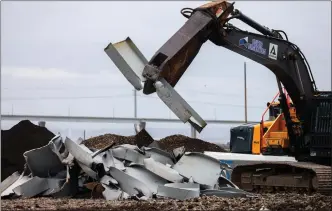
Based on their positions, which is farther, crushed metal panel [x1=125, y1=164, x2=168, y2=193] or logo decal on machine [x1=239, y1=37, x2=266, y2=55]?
logo decal on machine [x1=239, y1=37, x2=266, y2=55]

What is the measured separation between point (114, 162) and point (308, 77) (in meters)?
4.33

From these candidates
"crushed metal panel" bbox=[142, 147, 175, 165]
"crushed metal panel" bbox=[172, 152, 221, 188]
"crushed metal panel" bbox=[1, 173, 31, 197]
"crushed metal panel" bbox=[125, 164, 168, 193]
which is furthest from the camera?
"crushed metal panel" bbox=[142, 147, 175, 165]

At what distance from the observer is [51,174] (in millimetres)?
9633

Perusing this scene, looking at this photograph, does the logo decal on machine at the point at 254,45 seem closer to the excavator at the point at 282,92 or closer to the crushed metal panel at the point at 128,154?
the excavator at the point at 282,92

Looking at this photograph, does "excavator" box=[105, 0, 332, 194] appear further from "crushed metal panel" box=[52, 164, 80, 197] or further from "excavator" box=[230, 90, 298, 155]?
"crushed metal panel" box=[52, 164, 80, 197]

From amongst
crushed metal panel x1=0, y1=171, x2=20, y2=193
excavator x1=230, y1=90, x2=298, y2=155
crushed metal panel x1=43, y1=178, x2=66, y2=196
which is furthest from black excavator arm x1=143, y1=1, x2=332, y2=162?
crushed metal panel x1=0, y1=171, x2=20, y2=193

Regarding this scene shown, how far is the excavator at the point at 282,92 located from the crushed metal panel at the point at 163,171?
1358 millimetres

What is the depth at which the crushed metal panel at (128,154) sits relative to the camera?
1000 cm

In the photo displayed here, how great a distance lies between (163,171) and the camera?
938cm

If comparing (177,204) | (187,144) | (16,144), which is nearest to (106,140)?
(187,144)

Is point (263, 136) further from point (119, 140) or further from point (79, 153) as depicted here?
point (79, 153)

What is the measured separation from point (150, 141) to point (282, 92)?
2.94m

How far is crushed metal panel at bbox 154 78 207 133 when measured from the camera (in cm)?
941

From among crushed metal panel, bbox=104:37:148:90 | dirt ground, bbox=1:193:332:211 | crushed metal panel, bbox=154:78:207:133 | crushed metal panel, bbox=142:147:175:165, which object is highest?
crushed metal panel, bbox=104:37:148:90
